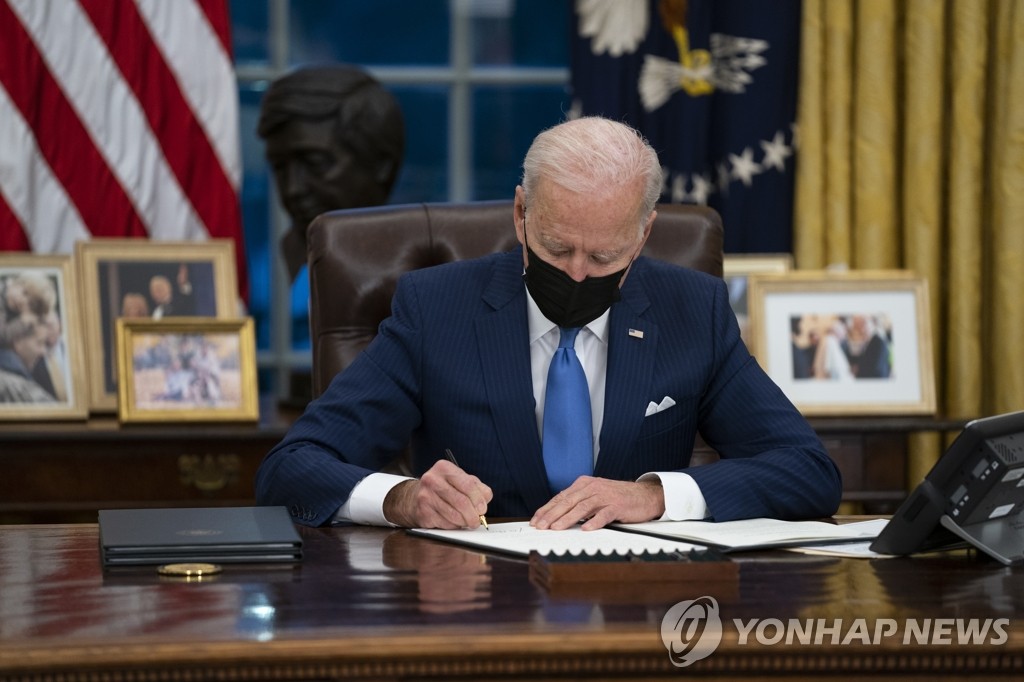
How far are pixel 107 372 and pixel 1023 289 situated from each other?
2.42 metres

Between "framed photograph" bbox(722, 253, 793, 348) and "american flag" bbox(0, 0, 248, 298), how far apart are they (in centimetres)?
139

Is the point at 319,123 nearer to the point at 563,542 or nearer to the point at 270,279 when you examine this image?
the point at 270,279

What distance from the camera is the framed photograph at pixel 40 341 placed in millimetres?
3154

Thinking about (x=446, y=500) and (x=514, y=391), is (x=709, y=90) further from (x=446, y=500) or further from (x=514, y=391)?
(x=446, y=500)

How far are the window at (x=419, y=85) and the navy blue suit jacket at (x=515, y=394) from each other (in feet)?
5.72

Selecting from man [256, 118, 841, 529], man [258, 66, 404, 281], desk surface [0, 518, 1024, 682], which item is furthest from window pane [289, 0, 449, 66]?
desk surface [0, 518, 1024, 682]

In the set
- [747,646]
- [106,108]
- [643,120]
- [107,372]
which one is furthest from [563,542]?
[106,108]

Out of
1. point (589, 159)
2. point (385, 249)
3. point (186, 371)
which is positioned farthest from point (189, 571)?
point (186, 371)

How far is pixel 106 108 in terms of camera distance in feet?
12.2

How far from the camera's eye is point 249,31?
13.3 ft

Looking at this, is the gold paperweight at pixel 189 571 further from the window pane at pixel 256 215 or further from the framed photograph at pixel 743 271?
the window pane at pixel 256 215

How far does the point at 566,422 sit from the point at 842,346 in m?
1.34

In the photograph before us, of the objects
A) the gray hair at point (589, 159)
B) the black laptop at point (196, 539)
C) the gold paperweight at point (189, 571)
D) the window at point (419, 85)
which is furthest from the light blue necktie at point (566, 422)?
the window at point (419, 85)

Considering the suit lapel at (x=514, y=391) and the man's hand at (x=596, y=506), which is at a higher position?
the suit lapel at (x=514, y=391)
